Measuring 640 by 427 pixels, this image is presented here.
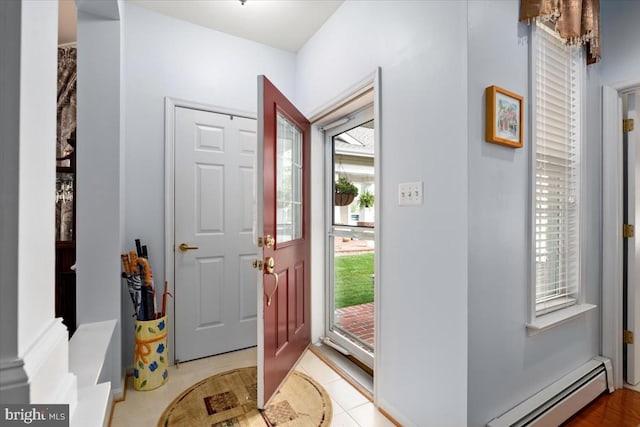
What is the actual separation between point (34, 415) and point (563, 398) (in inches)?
88.9

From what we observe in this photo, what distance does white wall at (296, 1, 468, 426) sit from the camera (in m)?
1.37

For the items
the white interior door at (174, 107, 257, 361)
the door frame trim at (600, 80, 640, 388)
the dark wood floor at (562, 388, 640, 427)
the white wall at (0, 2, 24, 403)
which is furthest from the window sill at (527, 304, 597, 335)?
the white interior door at (174, 107, 257, 361)

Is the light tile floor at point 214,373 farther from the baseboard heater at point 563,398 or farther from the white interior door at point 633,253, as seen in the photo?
the white interior door at point 633,253

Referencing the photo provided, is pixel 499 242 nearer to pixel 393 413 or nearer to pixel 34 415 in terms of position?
pixel 393 413

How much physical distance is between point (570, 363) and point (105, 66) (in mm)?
3353

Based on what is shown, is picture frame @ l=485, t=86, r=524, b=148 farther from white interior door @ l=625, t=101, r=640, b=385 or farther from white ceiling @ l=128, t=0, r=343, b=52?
white ceiling @ l=128, t=0, r=343, b=52

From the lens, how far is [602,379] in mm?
1939

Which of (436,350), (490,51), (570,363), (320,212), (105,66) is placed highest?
(105,66)

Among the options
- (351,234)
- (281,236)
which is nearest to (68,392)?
(281,236)

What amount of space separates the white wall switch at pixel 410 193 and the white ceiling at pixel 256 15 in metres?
1.53

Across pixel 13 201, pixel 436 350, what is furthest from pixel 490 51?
pixel 13 201

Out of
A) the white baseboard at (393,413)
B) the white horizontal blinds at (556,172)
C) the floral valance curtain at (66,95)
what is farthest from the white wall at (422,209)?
the floral valance curtain at (66,95)

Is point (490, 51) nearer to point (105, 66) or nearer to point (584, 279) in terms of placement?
point (584, 279)

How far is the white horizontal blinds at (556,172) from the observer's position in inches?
66.2
